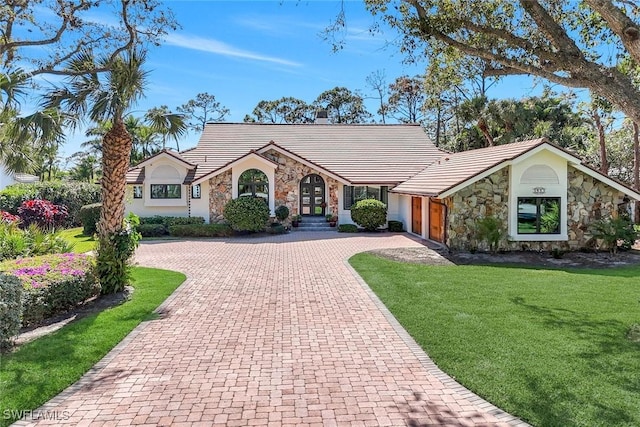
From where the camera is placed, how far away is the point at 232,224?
24.1m

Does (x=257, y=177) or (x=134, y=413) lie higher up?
(x=257, y=177)

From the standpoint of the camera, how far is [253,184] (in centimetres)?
2594

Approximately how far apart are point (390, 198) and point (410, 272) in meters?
14.2

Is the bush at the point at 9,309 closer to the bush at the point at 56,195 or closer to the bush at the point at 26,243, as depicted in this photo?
the bush at the point at 26,243

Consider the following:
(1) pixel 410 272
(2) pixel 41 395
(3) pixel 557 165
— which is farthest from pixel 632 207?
Answer: (2) pixel 41 395

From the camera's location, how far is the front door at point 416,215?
23.1m

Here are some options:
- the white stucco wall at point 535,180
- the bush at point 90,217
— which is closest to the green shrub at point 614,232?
the white stucco wall at point 535,180

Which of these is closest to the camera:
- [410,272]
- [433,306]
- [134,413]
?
[134,413]

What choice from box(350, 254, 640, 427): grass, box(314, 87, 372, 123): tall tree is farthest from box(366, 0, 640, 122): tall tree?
box(314, 87, 372, 123): tall tree

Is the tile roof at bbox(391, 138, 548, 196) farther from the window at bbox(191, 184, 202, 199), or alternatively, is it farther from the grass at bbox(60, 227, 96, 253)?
the grass at bbox(60, 227, 96, 253)

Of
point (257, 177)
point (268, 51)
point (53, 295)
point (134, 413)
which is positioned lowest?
point (134, 413)

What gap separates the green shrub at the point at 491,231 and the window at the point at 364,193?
1027cm

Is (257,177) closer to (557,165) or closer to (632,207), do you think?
(557,165)

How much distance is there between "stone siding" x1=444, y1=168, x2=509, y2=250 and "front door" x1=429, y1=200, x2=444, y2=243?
57.4 inches
